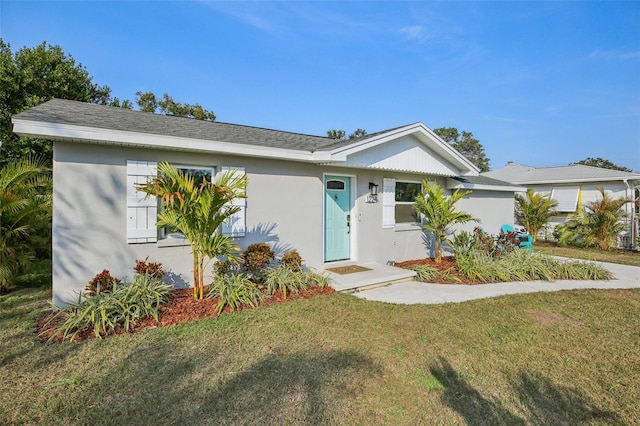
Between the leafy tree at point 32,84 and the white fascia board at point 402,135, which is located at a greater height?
the leafy tree at point 32,84

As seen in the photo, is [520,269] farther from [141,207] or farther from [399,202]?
[141,207]

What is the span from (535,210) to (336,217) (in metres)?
11.8

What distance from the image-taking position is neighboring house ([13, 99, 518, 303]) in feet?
16.1

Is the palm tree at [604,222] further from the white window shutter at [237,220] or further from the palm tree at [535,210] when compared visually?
the white window shutter at [237,220]

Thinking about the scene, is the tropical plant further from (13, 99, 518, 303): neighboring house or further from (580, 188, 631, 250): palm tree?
(13, 99, 518, 303): neighboring house

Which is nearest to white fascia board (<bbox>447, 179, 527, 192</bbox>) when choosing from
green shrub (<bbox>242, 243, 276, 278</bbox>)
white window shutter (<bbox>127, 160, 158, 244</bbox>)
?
green shrub (<bbox>242, 243, 276, 278</bbox>)

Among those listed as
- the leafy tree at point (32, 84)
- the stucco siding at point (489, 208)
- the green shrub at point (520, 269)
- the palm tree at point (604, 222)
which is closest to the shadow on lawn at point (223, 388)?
the green shrub at point (520, 269)

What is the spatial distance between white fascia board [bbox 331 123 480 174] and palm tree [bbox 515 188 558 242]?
23.9 ft

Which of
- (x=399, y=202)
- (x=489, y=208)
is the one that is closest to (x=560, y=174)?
(x=489, y=208)

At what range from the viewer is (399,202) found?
30.2 ft

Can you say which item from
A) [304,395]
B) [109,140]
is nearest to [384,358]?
[304,395]

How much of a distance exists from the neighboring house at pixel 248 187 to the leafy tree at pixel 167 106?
48.6ft

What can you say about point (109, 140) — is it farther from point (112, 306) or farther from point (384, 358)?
point (384, 358)

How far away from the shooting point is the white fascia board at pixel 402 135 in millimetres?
6828
